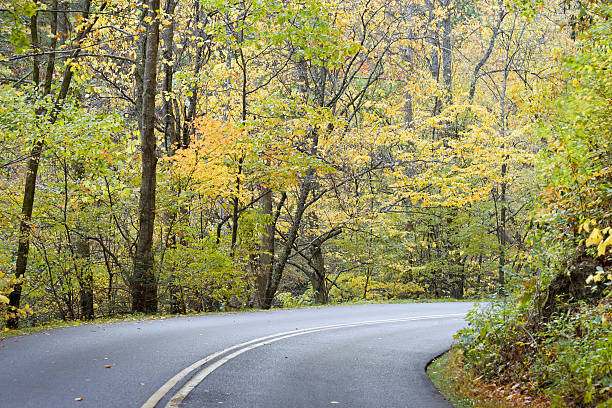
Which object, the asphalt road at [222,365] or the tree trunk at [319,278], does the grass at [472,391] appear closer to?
the asphalt road at [222,365]

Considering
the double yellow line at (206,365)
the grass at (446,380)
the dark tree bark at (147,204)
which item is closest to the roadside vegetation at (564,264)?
the grass at (446,380)

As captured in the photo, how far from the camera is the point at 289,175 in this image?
17.8 metres

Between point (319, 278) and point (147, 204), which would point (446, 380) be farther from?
point (319, 278)

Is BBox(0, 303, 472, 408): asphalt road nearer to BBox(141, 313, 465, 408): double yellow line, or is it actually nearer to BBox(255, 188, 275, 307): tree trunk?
BBox(141, 313, 465, 408): double yellow line

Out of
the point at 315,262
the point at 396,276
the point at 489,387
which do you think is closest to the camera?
the point at 489,387

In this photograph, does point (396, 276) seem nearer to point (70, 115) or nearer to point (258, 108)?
point (258, 108)

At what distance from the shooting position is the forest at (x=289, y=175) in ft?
23.2

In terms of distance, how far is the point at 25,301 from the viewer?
16.5 meters

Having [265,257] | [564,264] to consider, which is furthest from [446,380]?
[265,257]

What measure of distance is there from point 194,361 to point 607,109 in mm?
6420

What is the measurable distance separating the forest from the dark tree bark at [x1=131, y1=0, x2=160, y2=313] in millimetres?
52

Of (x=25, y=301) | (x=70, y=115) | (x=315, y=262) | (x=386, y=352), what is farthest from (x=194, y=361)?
(x=315, y=262)

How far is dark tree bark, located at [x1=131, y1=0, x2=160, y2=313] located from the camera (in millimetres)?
15148

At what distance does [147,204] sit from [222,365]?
30.0ft
